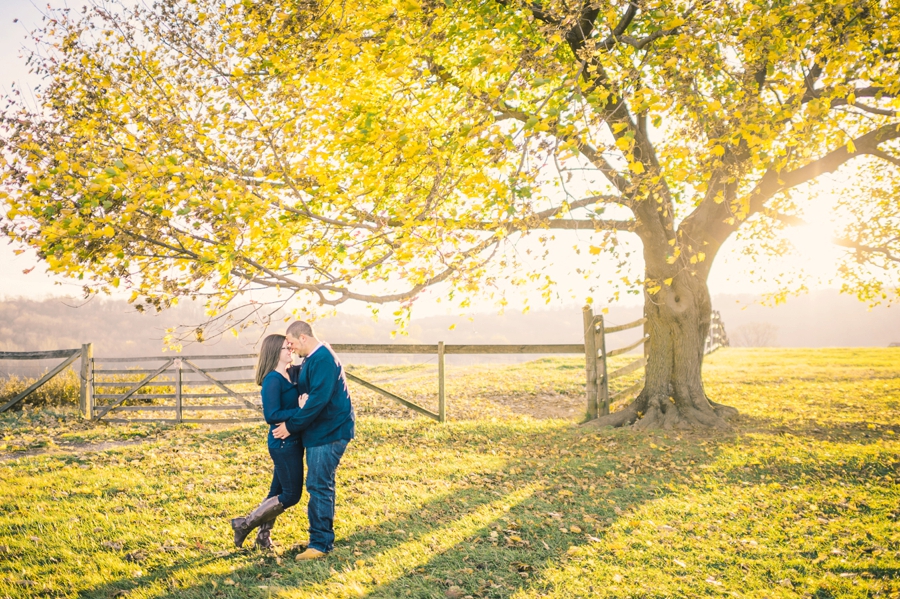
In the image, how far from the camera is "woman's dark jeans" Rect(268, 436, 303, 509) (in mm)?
4684

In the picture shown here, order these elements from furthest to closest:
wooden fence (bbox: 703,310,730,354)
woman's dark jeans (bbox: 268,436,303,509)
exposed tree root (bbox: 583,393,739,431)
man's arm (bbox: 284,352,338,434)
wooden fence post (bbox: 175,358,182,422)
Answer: wooden fence (bbox: 703,310,730,354), wooden fence post (bbox: 175,358,182,422), exposed tree root (bbox: 583,393,739,431), woman's dark jeans (bbox: 268,436,303,509), man's arm (bbox: 284,352,338,434)

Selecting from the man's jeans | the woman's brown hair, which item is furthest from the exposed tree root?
the woman's brown hair

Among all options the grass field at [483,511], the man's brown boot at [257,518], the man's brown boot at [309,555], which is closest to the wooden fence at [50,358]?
the grass field at [483,511]

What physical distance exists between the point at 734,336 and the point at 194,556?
64971mm

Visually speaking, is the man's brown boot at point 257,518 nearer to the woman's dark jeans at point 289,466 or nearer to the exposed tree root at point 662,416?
the woman's dark jeans at point 289,466

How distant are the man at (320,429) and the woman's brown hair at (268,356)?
0.61 feet

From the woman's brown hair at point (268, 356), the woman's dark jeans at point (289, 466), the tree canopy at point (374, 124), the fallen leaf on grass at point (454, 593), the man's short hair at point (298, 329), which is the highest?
the tree canopy at point (374, 124)

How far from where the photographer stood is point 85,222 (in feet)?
18.1

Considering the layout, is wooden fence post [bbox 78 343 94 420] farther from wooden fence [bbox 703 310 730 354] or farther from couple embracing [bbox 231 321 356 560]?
wooden fence [bbox 703 310 730 354]

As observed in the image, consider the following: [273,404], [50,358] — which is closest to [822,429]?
A: [273,404]

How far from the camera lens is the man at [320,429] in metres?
4.55

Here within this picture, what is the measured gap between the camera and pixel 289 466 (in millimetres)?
4715

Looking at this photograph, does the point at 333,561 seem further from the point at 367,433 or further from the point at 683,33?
the point at 683,33

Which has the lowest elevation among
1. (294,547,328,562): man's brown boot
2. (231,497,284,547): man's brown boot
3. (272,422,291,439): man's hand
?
(294,547,328,562): man's brown boot
